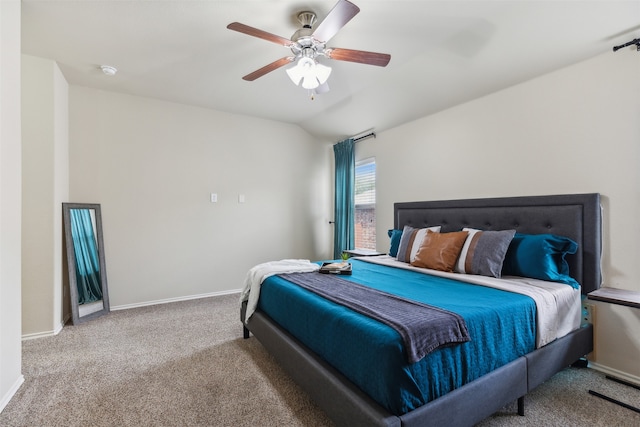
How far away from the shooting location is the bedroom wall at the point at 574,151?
6.81ft

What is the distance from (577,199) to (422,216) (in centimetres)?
144

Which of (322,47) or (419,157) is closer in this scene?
(322,47)

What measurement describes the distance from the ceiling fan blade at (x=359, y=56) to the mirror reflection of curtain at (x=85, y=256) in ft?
10.2

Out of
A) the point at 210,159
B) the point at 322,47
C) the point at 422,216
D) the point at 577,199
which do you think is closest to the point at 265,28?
the point at 322,47

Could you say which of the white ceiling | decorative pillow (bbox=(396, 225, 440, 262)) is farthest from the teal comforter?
the white ceiling

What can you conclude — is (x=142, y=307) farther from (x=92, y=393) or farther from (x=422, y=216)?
(x=422, y=216)

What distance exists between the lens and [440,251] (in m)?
2.62

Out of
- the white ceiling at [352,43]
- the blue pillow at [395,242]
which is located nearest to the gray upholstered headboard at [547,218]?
the blue pillow at [395,242]

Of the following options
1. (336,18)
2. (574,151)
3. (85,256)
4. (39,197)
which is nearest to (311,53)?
(336,18)

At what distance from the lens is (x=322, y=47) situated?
2178mm

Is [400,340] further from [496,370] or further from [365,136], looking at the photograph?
[365,136]

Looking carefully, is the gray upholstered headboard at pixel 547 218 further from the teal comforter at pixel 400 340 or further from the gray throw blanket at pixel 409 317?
the gray throw blanket at pixel 409 317
